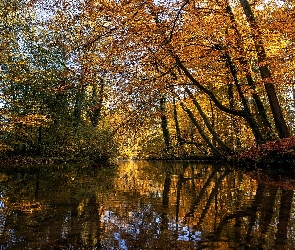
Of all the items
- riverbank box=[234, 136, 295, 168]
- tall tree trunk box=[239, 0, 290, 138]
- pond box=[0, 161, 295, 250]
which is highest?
tall tree trunk box=[239, 0, 290, 138]

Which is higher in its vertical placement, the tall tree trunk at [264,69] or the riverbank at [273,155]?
the tall tree trunk at [264,69]

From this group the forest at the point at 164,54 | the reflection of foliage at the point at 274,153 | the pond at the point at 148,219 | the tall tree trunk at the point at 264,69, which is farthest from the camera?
the tall tree trunk at the point at 264,69

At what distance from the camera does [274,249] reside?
3436 mm

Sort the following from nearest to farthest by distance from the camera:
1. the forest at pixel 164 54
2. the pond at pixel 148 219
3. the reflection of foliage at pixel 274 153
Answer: the pond at pixel 148 219, the forest at pixel 164 54, the reflection of foliage at pixel 274 153

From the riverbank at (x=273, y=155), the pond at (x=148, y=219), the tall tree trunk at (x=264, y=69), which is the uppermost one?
the tall tree trunk at (x=264, y=69)

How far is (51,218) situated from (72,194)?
2.33m

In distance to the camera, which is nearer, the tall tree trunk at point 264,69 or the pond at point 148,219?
the pond at point 148,219

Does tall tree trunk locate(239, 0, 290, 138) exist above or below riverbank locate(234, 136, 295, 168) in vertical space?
above

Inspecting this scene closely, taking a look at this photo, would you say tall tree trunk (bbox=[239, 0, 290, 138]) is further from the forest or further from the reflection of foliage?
the reflection of foliage

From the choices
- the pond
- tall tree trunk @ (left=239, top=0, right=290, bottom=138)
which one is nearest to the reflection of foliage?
tall tree trunk @ (left=239, top=0, right=290, bottom=138)

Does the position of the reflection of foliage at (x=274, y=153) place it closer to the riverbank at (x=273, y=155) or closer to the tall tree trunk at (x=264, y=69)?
the riverbank at (x=273, y=155)

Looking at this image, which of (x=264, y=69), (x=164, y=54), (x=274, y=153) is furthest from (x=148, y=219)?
(x=264, y=69)

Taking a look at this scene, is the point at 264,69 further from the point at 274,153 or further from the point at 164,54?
the point at 164,54

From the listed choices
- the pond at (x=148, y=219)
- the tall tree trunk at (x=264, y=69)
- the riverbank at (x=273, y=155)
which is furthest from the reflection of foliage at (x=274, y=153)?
the pond at (x=148, y=219)
